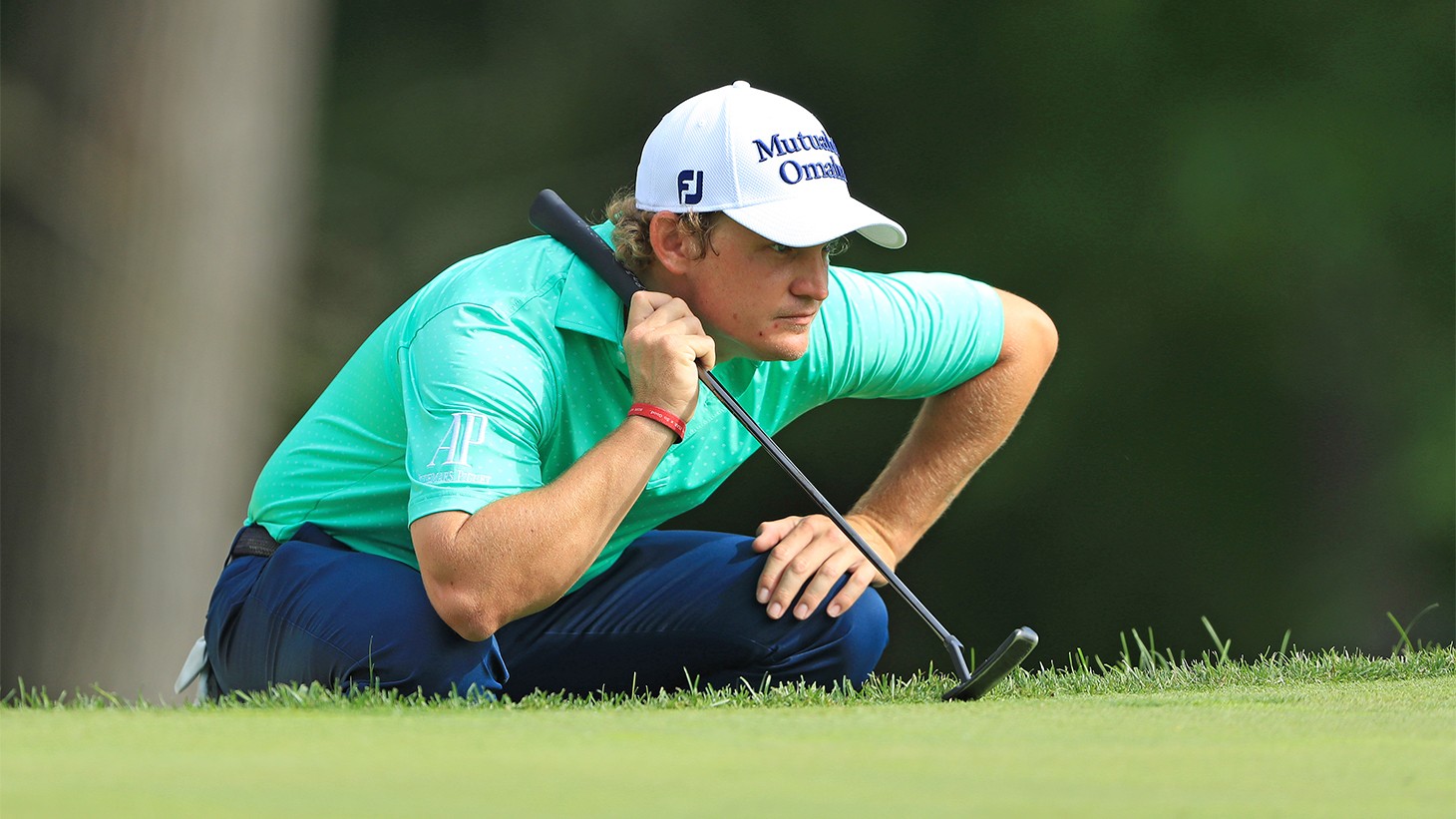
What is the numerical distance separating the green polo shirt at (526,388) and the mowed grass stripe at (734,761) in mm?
536

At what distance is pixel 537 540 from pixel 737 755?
0.90m

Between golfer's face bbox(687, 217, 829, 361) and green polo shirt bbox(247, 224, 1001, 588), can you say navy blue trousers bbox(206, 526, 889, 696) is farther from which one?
golfer's face bbox(687, 217, 829, 361)

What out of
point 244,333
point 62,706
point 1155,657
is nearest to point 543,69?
point 244,333

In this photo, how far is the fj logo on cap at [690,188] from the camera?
3.12m

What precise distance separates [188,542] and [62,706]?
337 cm

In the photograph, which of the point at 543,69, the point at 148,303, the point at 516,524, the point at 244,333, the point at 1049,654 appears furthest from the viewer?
the point at 543,69

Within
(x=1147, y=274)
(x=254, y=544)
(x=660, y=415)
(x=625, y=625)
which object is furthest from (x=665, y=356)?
(x=1147, y=274)

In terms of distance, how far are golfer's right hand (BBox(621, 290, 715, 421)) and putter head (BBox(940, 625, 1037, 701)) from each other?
24.0 inches

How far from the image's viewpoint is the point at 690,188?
313 centimetres

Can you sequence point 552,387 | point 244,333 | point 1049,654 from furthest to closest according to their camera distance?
point 1049,654
point 244,333
point 552,387

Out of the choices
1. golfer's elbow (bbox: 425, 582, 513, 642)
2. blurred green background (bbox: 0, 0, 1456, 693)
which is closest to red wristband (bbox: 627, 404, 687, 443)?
golfer's elbow (bbox: 425, 582, 513, 642)

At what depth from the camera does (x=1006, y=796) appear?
5.43ft

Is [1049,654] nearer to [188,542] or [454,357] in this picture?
[188,542]

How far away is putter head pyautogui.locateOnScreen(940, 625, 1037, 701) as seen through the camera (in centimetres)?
276
